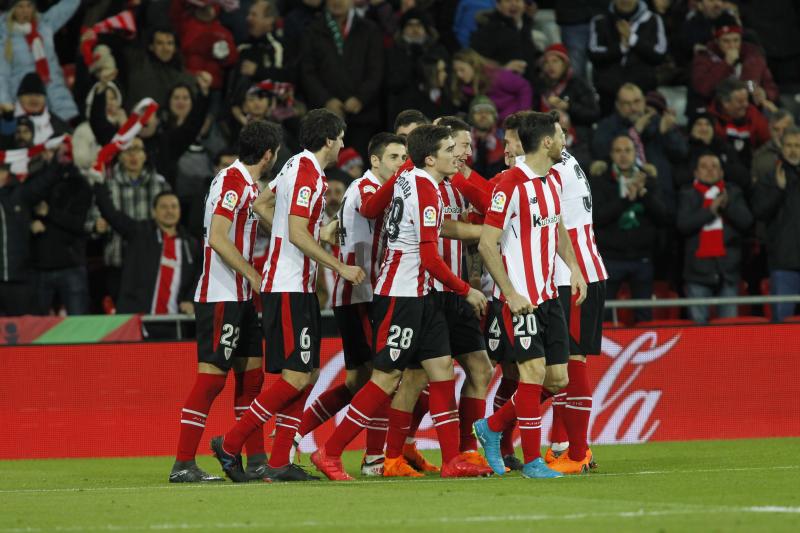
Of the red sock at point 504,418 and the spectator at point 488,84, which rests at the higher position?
the spectator at point 488,84

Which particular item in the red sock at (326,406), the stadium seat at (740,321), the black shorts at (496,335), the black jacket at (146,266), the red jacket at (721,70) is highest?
the red jacket at (721,70)

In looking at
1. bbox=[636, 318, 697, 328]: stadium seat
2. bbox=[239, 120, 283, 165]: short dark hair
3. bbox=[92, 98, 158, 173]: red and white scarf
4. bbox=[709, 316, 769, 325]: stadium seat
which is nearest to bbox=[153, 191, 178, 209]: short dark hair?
bbox=[92, 98, 158, 173]: red and white scarf

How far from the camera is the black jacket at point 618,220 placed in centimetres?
1471

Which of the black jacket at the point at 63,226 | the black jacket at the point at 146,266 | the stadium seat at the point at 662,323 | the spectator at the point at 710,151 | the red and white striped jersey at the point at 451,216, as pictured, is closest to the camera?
the red and white striped jersey at the point at 451,216

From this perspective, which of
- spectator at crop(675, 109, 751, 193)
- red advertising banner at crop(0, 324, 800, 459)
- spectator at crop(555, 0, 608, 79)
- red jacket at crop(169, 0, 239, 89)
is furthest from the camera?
spectator at crop(555, 0, 608, 79)

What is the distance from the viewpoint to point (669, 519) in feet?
22.7

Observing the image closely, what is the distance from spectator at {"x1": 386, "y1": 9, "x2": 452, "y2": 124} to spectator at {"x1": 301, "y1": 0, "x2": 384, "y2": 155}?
229mm

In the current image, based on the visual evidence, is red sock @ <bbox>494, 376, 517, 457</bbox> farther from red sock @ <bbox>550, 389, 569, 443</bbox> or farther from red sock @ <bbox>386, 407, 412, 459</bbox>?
red sock @ <bbox>386, 407, 412, 459</bbox>

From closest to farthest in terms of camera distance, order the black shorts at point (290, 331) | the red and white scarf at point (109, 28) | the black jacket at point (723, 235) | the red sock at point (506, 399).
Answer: the black shorts at point (290, 331) → the red sock at point (506, 399) → the black jacket at point (723, 235) → the red and white scarf at point (109, 28)

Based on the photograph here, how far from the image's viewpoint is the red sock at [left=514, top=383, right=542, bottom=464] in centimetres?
925

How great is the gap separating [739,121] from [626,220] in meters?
2.56

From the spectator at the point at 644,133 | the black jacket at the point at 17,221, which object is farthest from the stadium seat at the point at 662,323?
the black jacket at the point at 17,221

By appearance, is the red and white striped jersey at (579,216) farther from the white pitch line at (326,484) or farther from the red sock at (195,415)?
the red sock at (195,415)

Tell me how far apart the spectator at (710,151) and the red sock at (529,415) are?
23.1 ft
